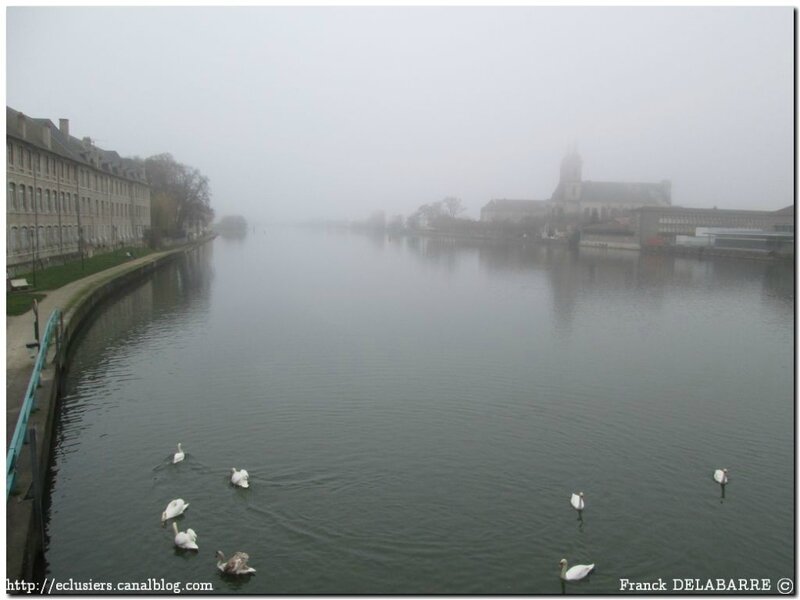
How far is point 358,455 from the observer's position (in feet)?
34.9

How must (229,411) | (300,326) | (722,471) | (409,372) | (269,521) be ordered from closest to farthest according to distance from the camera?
(269,521)
(722,471)
(229,411)
(409,372)
(300,326)

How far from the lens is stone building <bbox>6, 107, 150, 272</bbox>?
1017 inches

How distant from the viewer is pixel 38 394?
1093 centimetres

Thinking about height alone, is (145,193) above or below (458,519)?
above

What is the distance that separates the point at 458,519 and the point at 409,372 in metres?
6.98

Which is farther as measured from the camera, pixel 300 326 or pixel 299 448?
pixel 300 326

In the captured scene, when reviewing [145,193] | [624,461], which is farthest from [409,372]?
[145,193]

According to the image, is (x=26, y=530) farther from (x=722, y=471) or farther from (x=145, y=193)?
(x=145, y=193)

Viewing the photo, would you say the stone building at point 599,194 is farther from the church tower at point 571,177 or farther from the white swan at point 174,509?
the white swan at point 174,509

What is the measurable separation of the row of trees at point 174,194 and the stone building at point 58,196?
240 inches

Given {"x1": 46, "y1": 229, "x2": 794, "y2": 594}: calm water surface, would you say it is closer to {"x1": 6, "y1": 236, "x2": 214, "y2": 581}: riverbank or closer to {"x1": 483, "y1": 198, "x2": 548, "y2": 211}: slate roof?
{"x1": 6, "y1": 236, "x2": 214, "y2": 581}: riverbank

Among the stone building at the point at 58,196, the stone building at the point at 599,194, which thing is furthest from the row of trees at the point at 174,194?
the stone building at the point at 599,194

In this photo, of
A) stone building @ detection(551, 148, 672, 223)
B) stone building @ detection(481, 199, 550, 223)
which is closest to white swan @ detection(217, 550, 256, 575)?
stone building @ detection(551, 148, 672, 223)

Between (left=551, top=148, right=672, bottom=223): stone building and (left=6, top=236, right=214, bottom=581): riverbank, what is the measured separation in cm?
10740
